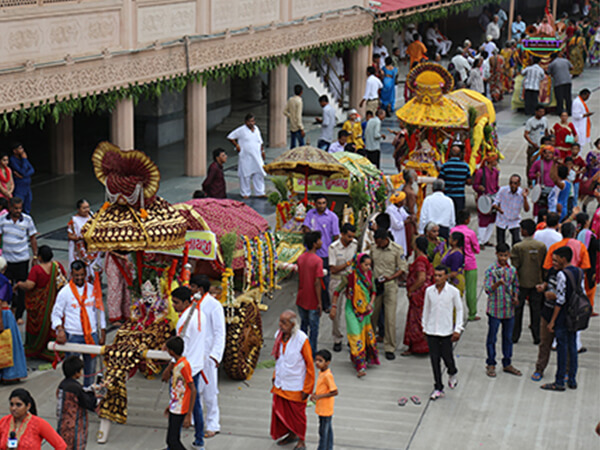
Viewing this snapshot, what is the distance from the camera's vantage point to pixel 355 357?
11.9 meters

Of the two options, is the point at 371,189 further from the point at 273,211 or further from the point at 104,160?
the point at 104,160

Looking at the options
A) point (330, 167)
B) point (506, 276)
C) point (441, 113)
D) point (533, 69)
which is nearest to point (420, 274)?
point (506, 276)

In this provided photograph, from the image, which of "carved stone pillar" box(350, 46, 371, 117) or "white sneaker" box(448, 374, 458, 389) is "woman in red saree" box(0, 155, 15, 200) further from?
"carved stone pillar" box(350, 46, 371, 117)

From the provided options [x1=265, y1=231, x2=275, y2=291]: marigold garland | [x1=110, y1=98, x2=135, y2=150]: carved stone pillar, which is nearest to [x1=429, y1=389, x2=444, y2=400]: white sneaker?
[x1=265, y1=231, x2=275, y2=291]: marigold garland

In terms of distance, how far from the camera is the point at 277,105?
24.4 metres

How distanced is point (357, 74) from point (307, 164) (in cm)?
1444

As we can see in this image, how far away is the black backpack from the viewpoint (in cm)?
1112

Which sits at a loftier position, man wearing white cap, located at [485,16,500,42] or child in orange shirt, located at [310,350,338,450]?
man wearing white cap, located at [485,16,500,42]

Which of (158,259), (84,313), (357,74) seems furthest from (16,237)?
(357,74)

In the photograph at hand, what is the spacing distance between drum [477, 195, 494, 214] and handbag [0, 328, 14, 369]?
306 inches

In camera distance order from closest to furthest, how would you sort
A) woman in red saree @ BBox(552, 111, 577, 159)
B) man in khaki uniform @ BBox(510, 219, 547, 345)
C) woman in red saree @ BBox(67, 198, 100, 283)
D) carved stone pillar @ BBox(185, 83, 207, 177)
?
1. man in khaki uniform @ BBox(510, 219, 547, 345)
2. woman in red saree @ BBox(67, 198, 100, 283)
3. woman in red saree @ BBox(552, 111, 577, 159)
4. carved stone pillar @ BBox(185, 83, 207, 177)

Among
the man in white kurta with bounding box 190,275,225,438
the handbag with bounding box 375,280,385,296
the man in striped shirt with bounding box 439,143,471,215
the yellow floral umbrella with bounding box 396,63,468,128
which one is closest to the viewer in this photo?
the man in white kurta with bounding box 190,275,225,438

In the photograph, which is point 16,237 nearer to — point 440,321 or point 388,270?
point 388,270

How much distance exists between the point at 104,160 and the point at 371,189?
6154mm
